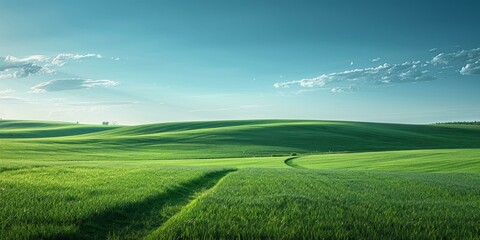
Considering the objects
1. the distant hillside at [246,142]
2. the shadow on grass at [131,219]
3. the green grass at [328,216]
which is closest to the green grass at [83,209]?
the shadow on grass at [131,219]

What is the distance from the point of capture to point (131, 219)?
11.3 metres

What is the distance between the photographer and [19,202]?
11898 mm

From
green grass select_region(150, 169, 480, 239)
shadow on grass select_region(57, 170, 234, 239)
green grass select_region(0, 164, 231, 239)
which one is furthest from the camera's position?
shadow on grass select_region(57, 170, 234, 239)

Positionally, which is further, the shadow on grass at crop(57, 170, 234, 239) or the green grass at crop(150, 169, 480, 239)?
the shadow on grass at crop(57, 170, 234, 239)

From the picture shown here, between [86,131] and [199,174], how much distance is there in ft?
451

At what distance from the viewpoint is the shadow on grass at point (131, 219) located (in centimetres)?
950

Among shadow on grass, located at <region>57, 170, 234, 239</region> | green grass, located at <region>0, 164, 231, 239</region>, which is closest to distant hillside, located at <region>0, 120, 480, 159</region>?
green grass, located at <region>0, 164, 231, 239</region>

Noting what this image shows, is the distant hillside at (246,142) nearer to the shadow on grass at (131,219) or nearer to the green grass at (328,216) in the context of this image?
the shadow on grass at (131,219)

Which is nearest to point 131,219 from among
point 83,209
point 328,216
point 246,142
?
point 83,209

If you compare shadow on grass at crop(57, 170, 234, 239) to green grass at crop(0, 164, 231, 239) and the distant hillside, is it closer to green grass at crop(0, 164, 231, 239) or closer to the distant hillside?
green grass at crop(0, 164, 231, 239)

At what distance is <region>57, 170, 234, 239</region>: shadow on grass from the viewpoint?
31.2 ft

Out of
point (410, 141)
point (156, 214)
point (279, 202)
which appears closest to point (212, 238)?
point (156, 214)

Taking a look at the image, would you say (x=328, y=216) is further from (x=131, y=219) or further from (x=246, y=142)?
(x=246, y=142)

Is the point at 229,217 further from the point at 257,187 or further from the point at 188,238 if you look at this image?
the point at 257,187
